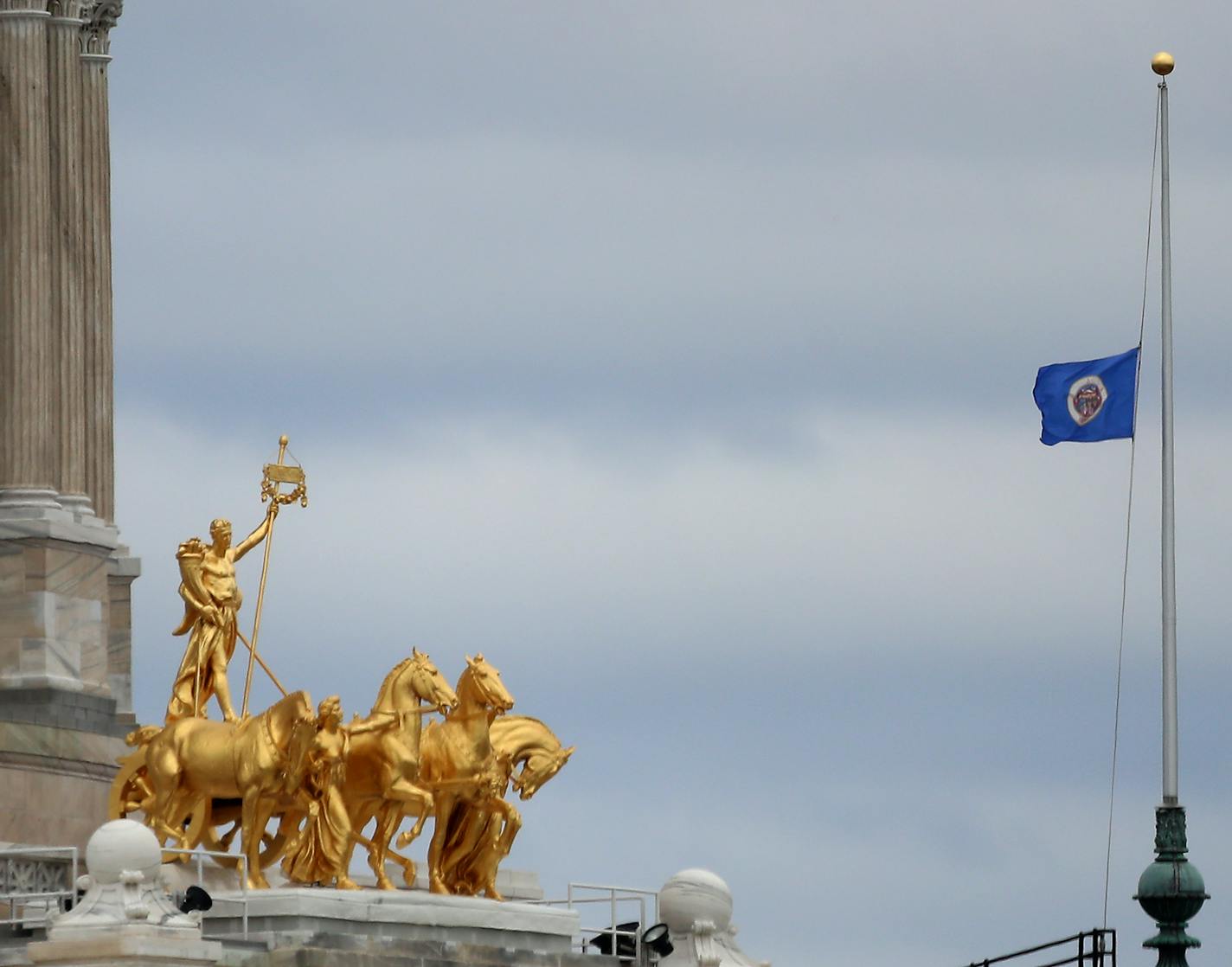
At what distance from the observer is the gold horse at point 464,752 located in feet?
194

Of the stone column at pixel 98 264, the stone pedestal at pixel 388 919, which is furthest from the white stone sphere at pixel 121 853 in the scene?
the stone column at pixel 98 264

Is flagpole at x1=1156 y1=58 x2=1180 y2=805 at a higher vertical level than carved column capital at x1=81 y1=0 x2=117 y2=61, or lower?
lower

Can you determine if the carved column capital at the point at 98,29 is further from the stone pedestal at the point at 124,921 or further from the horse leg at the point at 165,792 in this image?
the stone pedestal at the point at 124,921

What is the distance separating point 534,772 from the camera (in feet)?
200

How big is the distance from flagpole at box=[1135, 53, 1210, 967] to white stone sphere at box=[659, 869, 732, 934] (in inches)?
344

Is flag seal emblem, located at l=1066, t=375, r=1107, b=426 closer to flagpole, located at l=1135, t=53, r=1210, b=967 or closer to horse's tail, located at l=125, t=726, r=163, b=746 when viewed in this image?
flagpole, located at l=1135, t=53, r=1210, b=967

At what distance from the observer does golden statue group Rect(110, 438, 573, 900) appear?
5828cm

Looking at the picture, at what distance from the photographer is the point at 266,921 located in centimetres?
5691

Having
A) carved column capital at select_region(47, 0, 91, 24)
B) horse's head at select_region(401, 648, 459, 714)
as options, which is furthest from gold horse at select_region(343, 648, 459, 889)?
carved column capital at select_region(47, 0, 91, 24)

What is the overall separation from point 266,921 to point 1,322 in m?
12.6

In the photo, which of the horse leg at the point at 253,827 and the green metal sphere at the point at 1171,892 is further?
the horse leg at the point at 253,827

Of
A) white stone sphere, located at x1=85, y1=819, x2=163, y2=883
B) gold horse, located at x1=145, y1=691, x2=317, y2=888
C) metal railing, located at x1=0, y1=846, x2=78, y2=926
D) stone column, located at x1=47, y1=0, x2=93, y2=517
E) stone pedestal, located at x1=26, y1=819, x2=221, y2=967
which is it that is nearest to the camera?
stone pedestal, located at x1=26, y1=819, x2=221, y2=967

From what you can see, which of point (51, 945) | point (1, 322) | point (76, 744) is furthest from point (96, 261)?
point (51, 945)

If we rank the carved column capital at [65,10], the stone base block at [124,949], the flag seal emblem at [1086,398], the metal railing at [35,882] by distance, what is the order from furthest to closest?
the carved column capital at [65,10]
the flag seal emblem at [1086,398]
the metal railing at [35,882]
the stone base block at [124,949]
